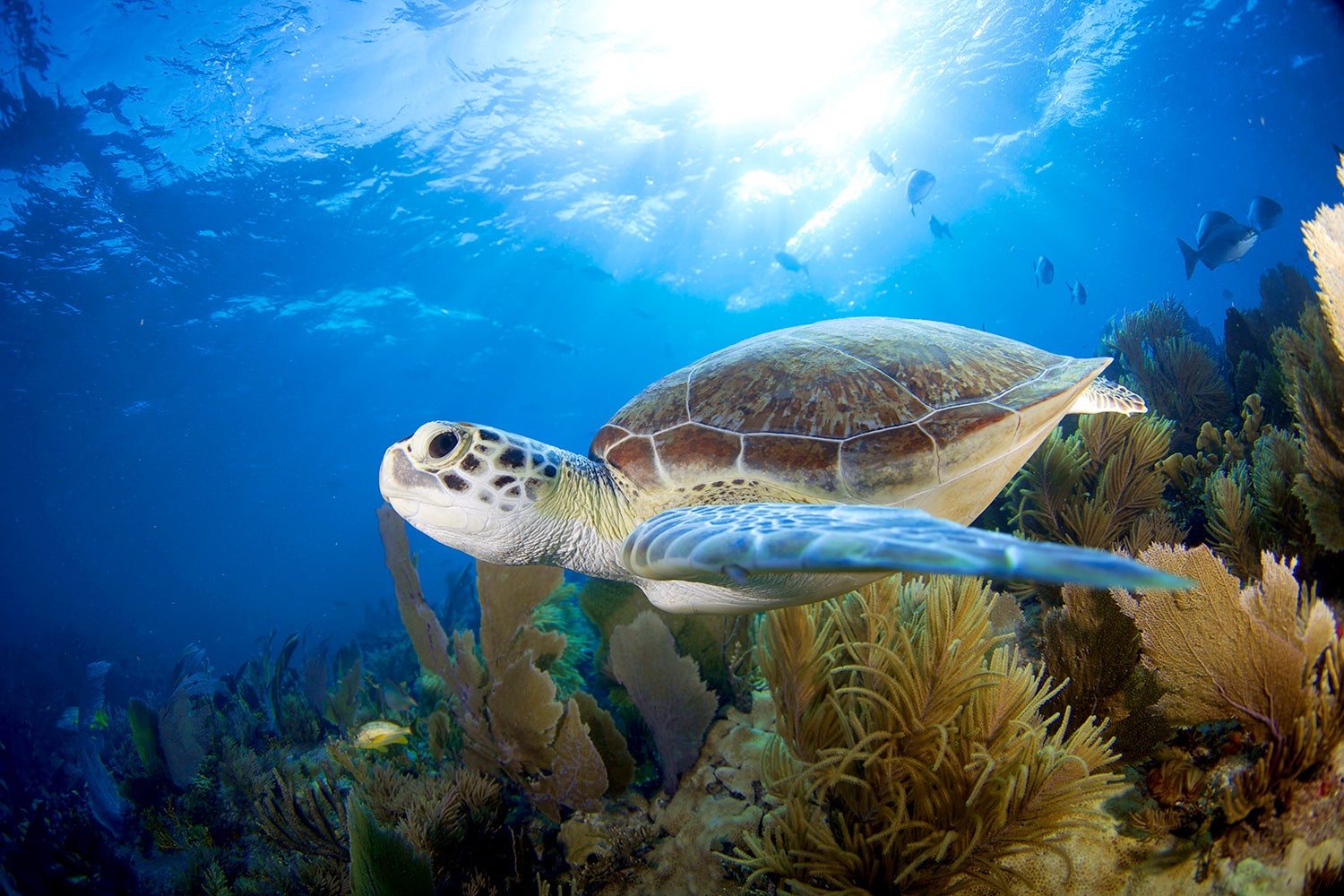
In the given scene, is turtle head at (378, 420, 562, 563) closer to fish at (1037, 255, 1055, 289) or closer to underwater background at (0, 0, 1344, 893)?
underwater background at (0, 0, 1344, 893)

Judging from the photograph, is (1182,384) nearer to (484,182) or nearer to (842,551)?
(842,551)

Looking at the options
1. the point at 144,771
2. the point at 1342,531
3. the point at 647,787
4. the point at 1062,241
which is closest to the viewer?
the point at 1342,531

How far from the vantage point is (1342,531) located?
1589 mm

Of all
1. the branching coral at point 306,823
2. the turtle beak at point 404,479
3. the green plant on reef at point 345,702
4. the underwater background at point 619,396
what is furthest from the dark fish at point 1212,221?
the green plant on reef at point 345,702

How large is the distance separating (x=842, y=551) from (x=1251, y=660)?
1182 millimetres

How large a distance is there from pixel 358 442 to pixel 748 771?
3541 cm

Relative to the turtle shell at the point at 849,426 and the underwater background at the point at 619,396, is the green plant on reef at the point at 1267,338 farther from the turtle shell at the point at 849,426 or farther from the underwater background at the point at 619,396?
the turtle shell at the point at 849,426

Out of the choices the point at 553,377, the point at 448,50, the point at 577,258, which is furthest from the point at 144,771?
the point at 553,377

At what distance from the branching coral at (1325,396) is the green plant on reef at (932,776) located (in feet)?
4.00

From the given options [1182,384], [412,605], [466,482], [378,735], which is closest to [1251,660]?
[466,482]

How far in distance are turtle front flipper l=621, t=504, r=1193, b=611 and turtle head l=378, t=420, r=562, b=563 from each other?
65cm

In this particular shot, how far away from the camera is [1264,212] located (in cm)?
685

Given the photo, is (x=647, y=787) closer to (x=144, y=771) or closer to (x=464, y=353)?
(x=144, y=771)

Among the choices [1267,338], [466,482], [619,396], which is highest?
[619,396]
